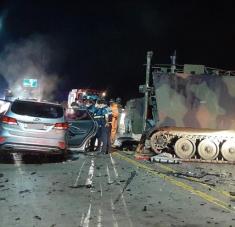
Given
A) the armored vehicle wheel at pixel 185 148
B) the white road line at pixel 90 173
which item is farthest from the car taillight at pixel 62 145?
the armored vehicle wheel at pixel 185 148

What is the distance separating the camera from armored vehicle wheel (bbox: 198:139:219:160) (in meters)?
15.5

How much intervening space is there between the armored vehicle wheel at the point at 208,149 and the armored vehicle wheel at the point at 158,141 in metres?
1.11

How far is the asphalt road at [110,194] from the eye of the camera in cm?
690

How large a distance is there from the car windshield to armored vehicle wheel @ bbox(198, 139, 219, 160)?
5141mm

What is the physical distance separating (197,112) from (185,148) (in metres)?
1.20

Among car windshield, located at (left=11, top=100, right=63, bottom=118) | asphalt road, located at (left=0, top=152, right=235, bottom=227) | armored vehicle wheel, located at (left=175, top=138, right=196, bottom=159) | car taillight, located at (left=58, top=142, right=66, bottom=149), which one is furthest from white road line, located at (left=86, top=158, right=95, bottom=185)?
armored vehicle wheel, located at (left=175, top=138, right=196, bottom=159)

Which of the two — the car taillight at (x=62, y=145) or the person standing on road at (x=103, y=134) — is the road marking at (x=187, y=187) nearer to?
the person standing on road at (x=103, y=134)

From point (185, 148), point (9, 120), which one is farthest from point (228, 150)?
point (9, 120)

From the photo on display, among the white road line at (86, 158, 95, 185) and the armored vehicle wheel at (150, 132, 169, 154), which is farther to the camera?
the armored vehicle wheel at (150, 132, 169, 154)

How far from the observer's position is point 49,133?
1208 centimetres

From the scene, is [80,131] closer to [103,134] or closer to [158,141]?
[103,134]

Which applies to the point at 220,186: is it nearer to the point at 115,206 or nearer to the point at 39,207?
the point at 115,206

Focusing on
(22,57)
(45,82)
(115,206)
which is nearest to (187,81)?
(115,206)

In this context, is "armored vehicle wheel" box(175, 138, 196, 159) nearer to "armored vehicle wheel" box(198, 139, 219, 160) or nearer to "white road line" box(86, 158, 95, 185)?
"armored vehicle wheel" box(198, 139, 219, 160)
